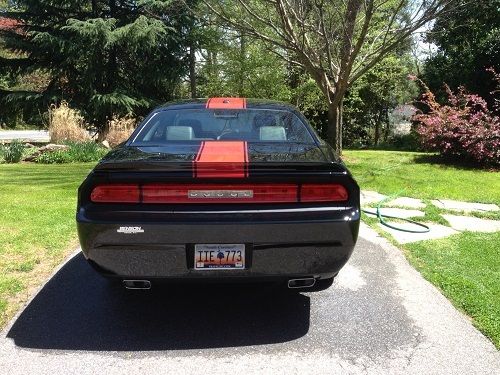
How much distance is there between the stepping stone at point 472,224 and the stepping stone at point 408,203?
614 millimetres

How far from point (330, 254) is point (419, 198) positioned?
186 inches

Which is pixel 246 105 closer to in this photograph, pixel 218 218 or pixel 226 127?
pixel 226 127

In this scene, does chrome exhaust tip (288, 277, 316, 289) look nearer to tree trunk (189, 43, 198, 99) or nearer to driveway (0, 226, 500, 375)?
driveway (0, 226, 500, 375)

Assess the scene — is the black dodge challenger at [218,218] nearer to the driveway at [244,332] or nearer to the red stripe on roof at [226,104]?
the driveway at [244,332]

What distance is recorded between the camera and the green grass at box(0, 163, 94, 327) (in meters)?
3.83

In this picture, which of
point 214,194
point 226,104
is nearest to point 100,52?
point 226,104

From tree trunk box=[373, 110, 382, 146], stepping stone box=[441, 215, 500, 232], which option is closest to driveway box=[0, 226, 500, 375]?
stepping stone box=[441, 215, 500, 232]

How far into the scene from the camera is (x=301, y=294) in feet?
12.3

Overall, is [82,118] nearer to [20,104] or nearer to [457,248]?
[20,104]

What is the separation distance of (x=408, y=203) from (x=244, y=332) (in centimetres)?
451

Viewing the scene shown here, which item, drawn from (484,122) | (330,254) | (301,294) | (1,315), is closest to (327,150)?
(330,254)

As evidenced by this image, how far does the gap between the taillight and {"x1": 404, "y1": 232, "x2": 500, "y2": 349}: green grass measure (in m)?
1.50

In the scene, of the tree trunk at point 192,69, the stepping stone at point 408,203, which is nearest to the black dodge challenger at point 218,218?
the stepping stone at point 408,203

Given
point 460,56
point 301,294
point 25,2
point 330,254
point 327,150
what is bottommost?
point 301,294
